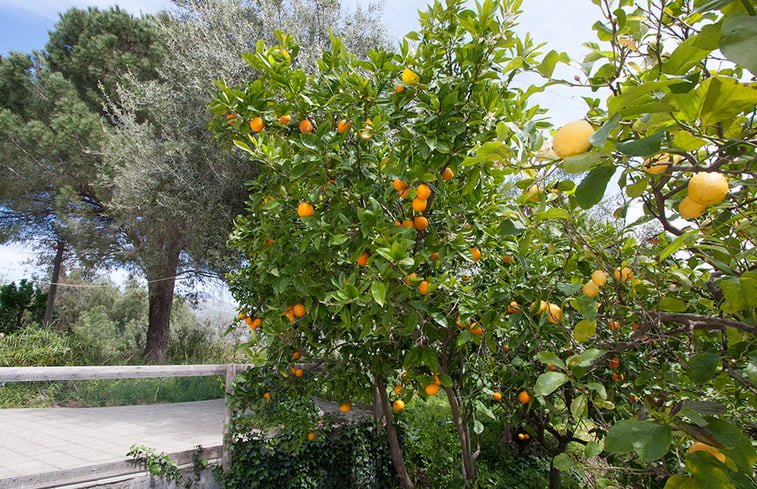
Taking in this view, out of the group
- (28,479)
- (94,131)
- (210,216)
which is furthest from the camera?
(94,131)

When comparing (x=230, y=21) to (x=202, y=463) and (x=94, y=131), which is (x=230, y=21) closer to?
(x=94, y=131)

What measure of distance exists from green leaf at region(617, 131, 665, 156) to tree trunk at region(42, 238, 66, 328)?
35.5 feet

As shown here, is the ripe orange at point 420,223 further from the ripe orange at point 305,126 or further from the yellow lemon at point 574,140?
the yellow lemon at point 574,140

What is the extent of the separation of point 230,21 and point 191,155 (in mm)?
2002

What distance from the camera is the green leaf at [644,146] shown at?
1.64 feet

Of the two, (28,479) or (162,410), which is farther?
(162,410)

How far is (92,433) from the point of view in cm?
361

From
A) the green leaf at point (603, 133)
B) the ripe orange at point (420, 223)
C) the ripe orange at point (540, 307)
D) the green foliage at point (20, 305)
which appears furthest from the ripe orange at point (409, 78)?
the green foliage at point (20, 305)

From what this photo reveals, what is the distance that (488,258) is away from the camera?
6.57 ft

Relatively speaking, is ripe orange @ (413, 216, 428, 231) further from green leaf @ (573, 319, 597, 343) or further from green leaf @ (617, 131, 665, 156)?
green leaf @ (617, 131, 665, 156)

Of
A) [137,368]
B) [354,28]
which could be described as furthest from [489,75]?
[354,28]

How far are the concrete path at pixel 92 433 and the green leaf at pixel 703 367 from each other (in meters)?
3.02

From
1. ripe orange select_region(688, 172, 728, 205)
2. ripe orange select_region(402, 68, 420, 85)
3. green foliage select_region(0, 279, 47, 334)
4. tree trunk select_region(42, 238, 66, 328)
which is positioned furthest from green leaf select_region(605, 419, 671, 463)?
tree trunk select_region(42, 238, 66, 328)

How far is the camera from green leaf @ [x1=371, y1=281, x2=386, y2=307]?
1.23 meters
